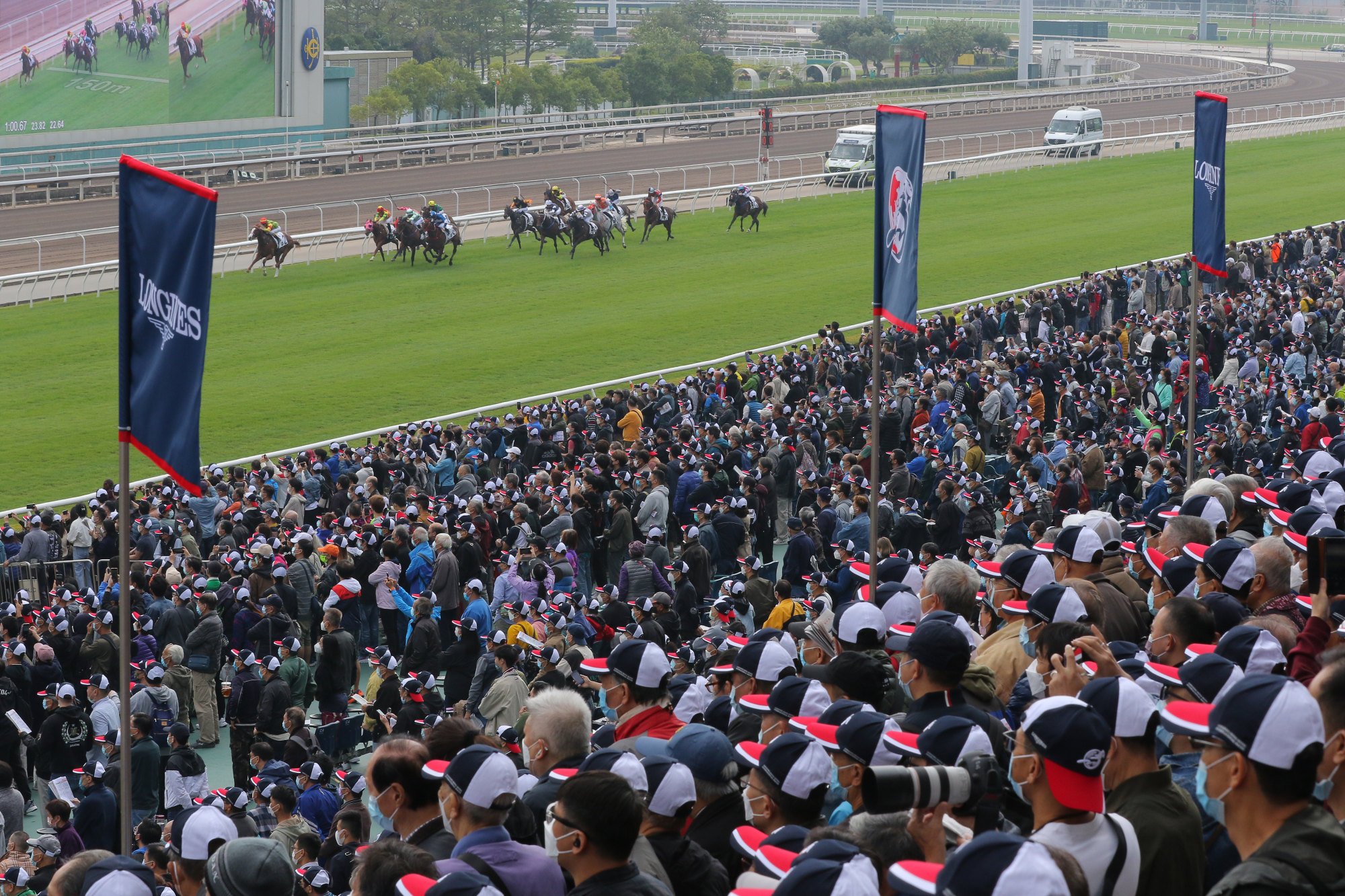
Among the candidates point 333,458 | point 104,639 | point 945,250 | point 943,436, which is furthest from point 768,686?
point 945,250

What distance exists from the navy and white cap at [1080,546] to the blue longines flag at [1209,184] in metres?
5.60

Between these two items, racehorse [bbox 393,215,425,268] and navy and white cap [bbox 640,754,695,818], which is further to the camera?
racehorse [bbox 393,215,425,268]

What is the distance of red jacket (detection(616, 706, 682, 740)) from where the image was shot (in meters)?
5.78

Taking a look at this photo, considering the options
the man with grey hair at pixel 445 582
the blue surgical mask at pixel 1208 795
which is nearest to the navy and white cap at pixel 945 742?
the blue surgical mask at pixel 1208 795

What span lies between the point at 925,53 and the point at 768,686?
78.9 metres

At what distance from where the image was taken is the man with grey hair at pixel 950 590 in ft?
22.9

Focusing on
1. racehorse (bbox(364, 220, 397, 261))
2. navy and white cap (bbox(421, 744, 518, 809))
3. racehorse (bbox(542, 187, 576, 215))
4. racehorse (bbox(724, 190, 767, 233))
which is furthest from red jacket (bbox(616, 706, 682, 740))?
racehorse (bbox(724, 190, 767, 233))

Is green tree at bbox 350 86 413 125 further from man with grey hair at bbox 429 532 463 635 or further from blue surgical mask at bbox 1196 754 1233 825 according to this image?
blue surgical mask at bbox 1196 754 1233 825

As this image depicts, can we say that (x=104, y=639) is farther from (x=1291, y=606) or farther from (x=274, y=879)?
(x=1291, y=606)

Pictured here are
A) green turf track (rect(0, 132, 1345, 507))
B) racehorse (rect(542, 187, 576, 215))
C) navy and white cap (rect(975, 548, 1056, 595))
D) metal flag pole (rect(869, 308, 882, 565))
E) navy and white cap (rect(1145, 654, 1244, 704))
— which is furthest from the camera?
racehorse (rect(542, 187, 576, 215))

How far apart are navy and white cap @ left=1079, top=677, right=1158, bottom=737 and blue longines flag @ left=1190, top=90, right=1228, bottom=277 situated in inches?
334

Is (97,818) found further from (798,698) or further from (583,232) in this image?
(583,232)

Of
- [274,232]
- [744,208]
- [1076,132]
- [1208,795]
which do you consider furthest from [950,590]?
[1076,132]

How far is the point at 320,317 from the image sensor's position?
1105 inches
